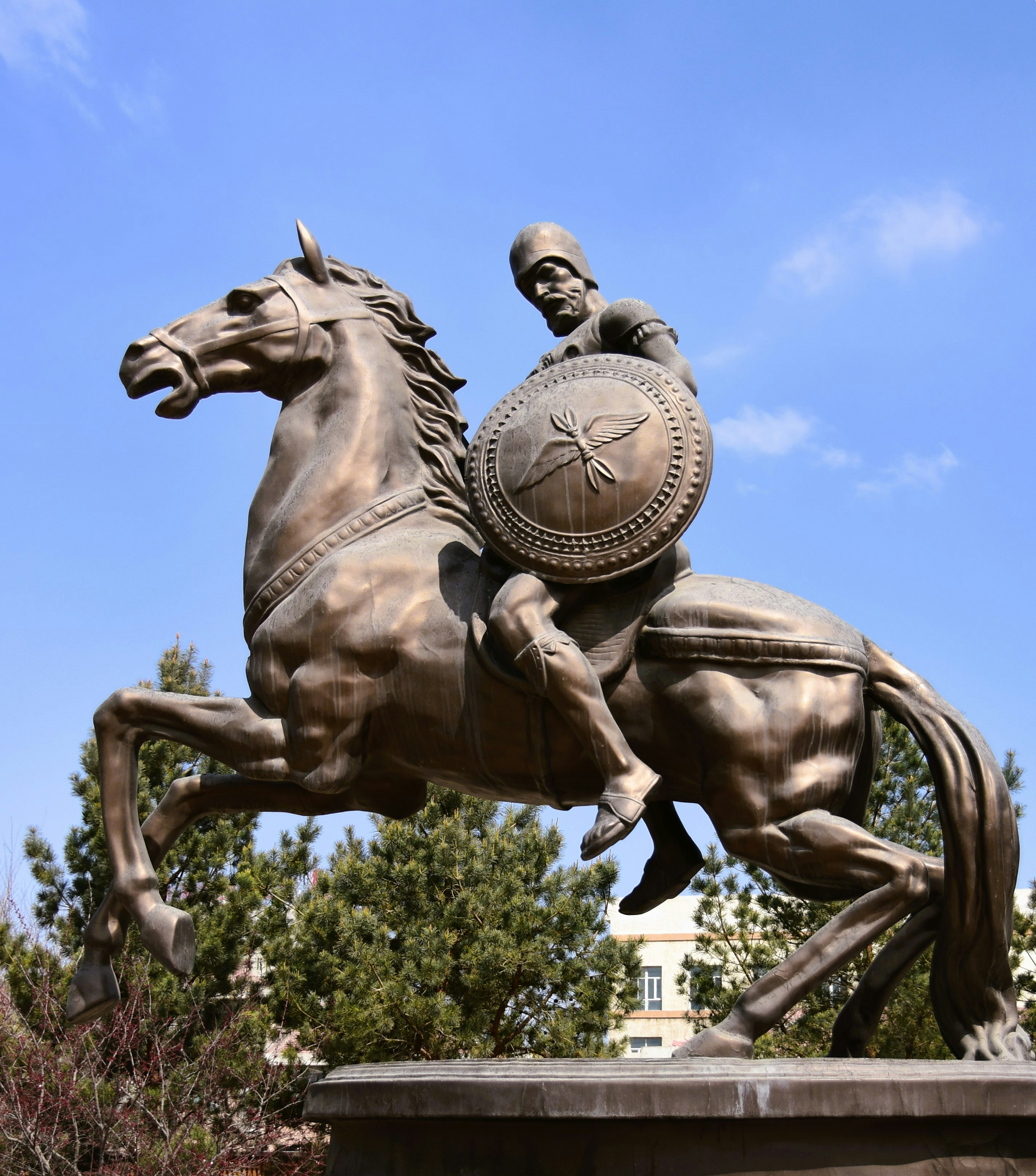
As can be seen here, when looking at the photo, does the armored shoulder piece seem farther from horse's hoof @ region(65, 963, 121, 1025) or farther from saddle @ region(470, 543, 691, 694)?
horse's hoof @ region(65, 963, 121, 1025)

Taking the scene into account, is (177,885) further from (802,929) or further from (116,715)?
(116,715)

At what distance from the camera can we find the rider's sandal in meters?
3.95

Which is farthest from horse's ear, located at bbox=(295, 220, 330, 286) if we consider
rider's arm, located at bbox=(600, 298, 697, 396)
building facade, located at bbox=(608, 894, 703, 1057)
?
building facade, located at bbox=(608, 894, 703, 1057)

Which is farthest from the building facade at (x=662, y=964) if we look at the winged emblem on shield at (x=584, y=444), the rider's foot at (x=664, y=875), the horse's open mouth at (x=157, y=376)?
the winged emblem on shield at (x=584, y=444)

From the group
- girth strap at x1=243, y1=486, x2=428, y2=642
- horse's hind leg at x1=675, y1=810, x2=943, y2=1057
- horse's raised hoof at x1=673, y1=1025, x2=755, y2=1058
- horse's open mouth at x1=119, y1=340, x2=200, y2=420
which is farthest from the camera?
horse's open mouth at x1=119, y1=340, x2=200, y2=420

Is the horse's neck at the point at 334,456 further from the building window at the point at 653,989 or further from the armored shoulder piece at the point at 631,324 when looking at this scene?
the building window at the point at 653,989

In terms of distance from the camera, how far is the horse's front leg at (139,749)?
178 inches

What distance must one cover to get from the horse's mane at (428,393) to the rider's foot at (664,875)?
4.83ft

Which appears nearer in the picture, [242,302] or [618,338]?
[618,338]

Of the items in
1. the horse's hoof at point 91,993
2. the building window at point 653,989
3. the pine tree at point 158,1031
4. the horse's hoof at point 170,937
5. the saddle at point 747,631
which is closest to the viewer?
the saddle at point 747,631

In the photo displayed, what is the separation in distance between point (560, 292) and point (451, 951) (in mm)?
12038

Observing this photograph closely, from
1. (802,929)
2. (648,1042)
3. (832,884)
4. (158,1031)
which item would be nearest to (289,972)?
(158,1031)

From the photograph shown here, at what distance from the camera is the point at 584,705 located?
4066mm

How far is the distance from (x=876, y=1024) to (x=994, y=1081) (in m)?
1.00
